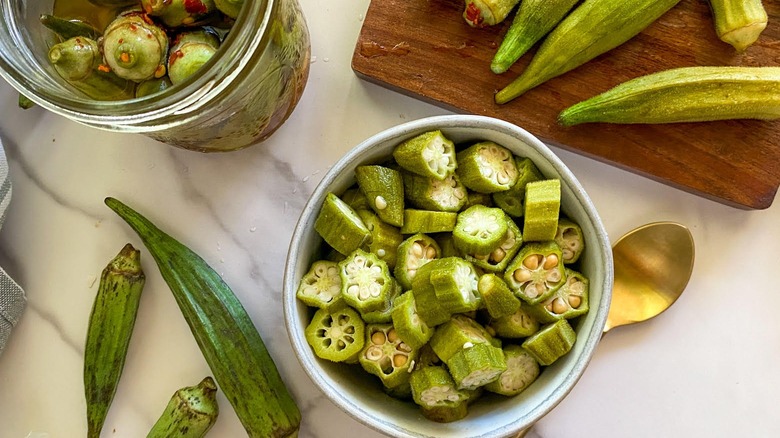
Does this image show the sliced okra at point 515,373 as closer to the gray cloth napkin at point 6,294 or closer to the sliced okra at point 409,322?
the sliced okra at point 409,322

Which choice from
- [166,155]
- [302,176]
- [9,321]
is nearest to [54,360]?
[9,321]

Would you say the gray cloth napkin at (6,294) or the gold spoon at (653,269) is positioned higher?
the gray cloth napkin at (6,294)

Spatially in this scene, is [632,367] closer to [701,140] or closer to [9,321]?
[701,140]

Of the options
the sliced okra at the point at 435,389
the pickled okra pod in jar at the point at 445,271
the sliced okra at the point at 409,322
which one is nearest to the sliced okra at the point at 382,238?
the pickled okra pod in jar at the point at 445,271

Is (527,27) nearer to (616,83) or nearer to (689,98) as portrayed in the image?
(616,83)

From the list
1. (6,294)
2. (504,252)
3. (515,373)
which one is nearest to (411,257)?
(504,252)
